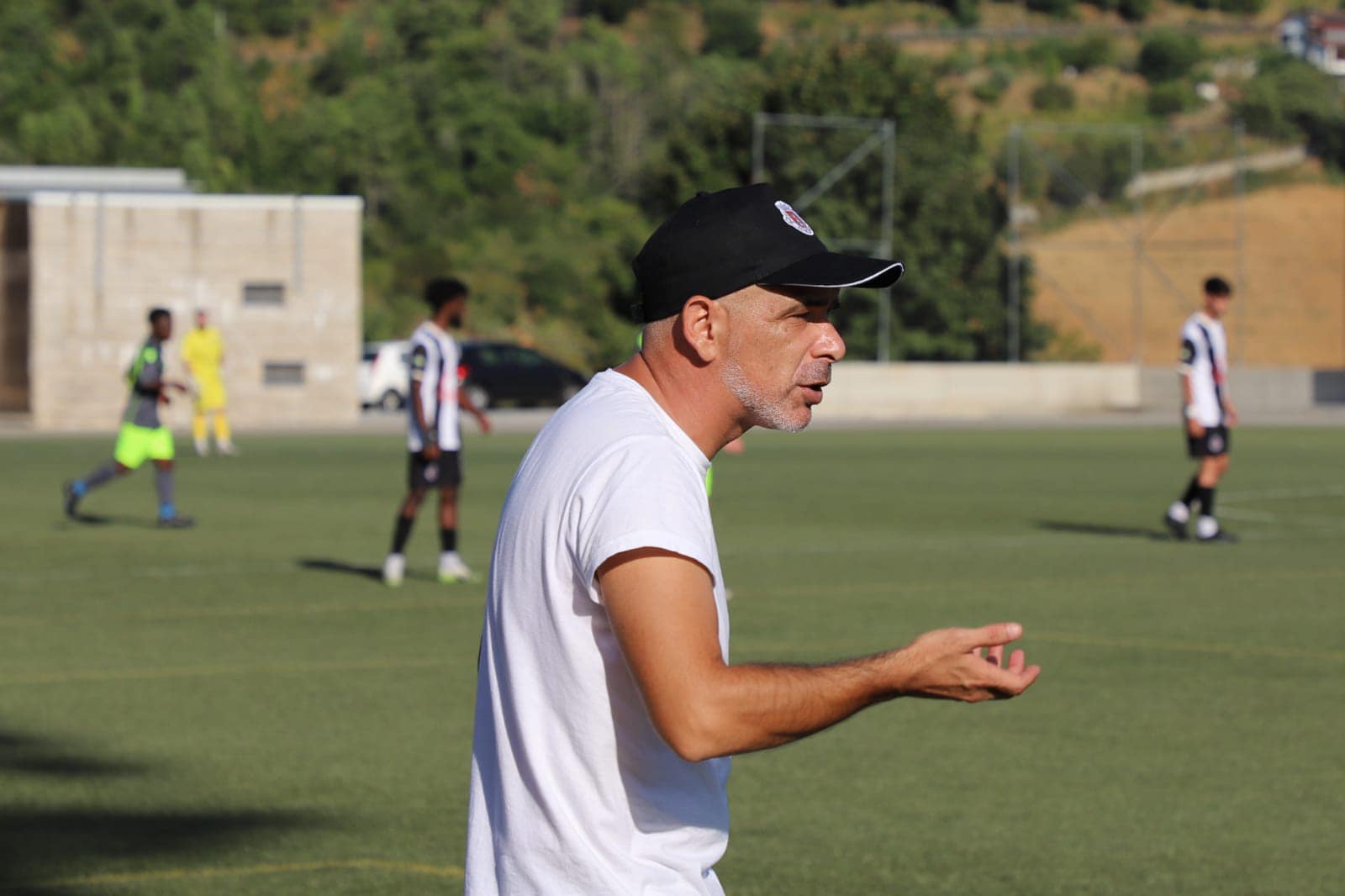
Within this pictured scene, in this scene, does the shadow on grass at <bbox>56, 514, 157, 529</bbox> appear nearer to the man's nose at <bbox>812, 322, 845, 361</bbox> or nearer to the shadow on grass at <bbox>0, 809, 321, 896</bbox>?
the shadow on grass at <bbox>0, 809, 321, 896</bbox>

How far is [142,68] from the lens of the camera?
121000 mm

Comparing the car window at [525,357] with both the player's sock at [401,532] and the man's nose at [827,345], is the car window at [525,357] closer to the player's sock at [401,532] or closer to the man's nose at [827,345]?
the player's sock at [401,532]

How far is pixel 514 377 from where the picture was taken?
4878cm

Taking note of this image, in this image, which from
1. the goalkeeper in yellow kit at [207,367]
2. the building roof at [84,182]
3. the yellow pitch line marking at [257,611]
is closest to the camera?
the yellow pitch line marking at [257,611]

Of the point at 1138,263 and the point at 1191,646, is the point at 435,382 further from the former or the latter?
the point at 1138,263

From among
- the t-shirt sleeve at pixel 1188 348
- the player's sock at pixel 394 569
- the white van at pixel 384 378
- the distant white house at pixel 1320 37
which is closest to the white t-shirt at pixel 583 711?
the player's sock at pixel 394 569

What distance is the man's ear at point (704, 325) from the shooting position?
3172 mm

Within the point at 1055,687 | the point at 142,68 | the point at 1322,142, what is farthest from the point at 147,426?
the point at 142,68

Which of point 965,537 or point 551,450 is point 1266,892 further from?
point 965,537

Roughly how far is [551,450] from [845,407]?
4396cm

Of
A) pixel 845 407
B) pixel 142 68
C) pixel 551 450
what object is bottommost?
pixel 845 407

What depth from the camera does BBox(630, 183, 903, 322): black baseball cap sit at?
3145mm

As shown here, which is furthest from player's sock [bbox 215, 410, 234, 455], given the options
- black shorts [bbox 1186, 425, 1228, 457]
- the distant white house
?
the distant white house

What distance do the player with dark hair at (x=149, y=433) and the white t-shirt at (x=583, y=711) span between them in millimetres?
16313
